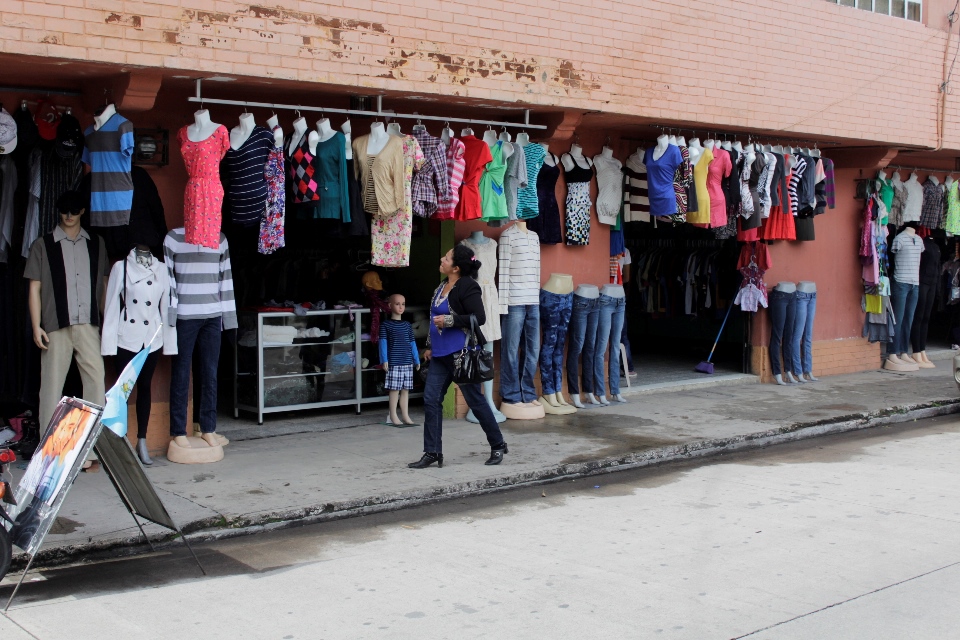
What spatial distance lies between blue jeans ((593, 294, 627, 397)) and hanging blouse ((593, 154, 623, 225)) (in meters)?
1.02

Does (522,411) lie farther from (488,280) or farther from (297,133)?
(297,133)

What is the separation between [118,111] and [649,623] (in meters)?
6.36

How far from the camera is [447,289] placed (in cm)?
902

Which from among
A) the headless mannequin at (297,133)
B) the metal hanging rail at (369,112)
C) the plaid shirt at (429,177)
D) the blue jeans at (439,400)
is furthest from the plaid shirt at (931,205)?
the headless mannequin at (297,133)

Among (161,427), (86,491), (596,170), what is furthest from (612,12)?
(86,491)

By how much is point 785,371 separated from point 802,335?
0.59 meters

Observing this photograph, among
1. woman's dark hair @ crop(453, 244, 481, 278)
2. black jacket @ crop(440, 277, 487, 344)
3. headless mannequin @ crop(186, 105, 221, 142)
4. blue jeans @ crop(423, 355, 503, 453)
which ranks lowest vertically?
blue jeans @ crop(423, 355, 503, 453)

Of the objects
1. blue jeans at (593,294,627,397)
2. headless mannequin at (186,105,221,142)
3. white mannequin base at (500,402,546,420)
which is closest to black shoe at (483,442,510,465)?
white mannequin base at (500,402,546,420)

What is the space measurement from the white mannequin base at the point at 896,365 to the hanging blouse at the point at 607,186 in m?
6.89

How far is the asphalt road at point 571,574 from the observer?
5383mm

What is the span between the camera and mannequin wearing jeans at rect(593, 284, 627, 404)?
12.6 meters

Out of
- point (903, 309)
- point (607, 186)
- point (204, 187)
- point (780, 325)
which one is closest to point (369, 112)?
point (204, 187)

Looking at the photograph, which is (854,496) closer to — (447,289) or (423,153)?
(447,289)

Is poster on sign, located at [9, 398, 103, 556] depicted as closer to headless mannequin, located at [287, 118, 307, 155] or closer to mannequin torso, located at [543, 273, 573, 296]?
headless mannequin, located at [287, 118, 307, 155]
